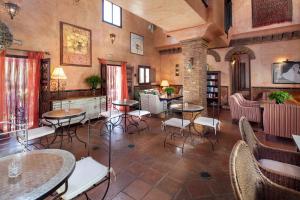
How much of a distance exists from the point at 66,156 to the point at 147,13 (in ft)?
10.1

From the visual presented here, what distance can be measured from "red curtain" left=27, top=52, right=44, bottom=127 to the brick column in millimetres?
3982

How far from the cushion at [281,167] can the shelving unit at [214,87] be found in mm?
6386

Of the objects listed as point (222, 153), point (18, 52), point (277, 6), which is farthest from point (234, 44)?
point (18, 52)

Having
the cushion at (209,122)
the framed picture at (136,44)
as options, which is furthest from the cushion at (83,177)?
the framed picture at (136,44)

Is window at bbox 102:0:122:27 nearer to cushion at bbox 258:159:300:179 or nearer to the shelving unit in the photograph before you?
the shelving unit

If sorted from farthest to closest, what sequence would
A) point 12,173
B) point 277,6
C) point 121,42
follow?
point 121,42, point 277,6, point 12,173

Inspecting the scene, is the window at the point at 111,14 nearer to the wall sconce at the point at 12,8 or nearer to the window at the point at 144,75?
the window at the point at 144,75

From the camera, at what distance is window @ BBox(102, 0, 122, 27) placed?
643cm

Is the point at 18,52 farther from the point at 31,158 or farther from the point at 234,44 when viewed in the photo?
the point at 234,44

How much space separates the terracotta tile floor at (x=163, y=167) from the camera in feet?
6.69

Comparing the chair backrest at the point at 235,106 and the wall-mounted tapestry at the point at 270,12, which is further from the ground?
the wall-mounted tapestry at the point at 270,12

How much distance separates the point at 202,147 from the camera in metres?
3.42

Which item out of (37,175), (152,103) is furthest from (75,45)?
(37,175)

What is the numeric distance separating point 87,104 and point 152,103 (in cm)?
228
